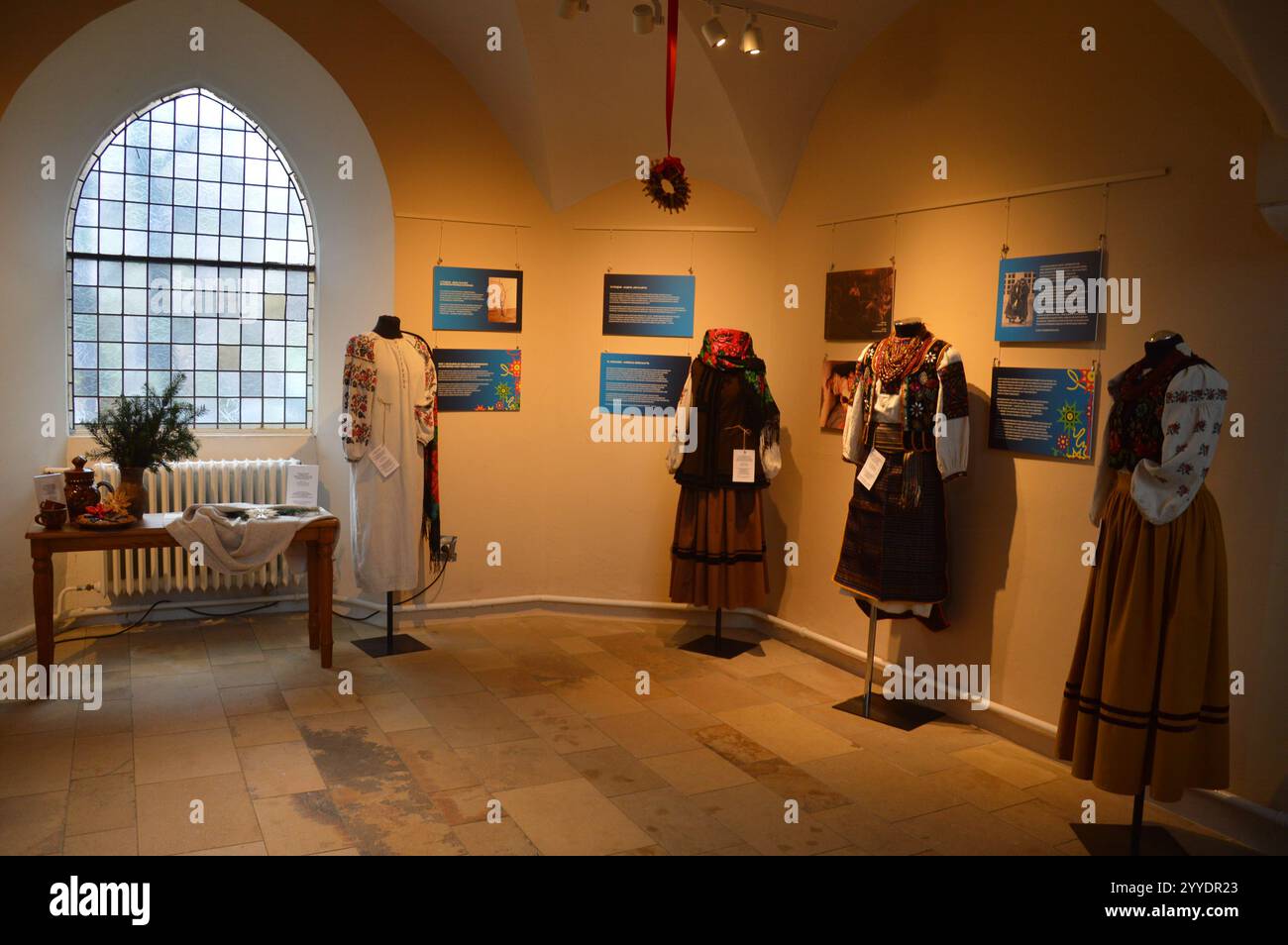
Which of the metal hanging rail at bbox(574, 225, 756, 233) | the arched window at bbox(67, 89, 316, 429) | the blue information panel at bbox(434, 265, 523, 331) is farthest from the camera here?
the metal hanging rail at bbox(574, 225, 756, 233)

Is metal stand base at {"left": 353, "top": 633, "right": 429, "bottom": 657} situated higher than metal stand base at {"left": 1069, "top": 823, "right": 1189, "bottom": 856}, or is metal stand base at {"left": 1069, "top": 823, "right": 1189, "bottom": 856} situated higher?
metal stand base at {"left": 353, "top": 633, "right": 429, "bottom": 657}

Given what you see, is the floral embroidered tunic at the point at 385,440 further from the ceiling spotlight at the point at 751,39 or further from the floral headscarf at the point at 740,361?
the ceiling spotlight at the point at 751,39

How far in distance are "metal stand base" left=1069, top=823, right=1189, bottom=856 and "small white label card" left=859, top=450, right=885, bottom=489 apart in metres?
1.71

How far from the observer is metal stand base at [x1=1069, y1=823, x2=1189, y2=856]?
3.47 m

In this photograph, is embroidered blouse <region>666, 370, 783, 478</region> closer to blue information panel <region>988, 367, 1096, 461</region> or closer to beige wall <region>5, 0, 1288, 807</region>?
beige wall <region>5, 0, 1288, 807</region>

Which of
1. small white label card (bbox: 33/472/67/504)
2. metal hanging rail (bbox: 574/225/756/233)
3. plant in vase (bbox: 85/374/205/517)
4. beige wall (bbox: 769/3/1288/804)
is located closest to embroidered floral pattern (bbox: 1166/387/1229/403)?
beige wall (bbox: 769/3/1288/804)

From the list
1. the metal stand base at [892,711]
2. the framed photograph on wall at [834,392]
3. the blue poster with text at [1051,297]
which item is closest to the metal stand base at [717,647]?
the metal stand base at [892,711]

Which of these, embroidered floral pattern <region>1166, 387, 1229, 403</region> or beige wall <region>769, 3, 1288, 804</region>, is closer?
embroidered floral pattern <region>1166, 387, 1229, 403</region>

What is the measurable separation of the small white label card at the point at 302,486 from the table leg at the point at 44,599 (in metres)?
1.20

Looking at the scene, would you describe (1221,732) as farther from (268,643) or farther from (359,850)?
(268,643)

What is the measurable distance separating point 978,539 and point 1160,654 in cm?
143

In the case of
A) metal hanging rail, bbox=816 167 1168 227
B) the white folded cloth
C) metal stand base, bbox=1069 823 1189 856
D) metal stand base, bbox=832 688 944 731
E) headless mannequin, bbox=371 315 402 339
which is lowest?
metal stand base, bbox=1069 823 1189 856

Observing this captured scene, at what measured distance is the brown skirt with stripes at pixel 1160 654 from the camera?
10.7 ft
